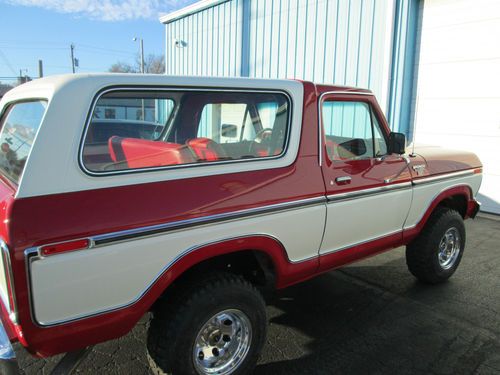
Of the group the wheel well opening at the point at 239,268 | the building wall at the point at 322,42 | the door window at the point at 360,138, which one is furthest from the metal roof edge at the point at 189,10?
the wheel well opening at the point at 239,268

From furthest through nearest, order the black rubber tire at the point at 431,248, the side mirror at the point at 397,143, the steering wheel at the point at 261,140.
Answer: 1. the black rubber tire at the point at 431,248
2. the side mirror at the point at 397,143
3. the steering wheel at the point at 261,140

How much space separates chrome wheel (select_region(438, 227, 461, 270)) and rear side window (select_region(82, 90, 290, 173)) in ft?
7.72

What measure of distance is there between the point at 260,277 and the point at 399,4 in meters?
6.10

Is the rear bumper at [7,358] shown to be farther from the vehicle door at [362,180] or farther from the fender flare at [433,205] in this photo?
the fender flare at [433,205]

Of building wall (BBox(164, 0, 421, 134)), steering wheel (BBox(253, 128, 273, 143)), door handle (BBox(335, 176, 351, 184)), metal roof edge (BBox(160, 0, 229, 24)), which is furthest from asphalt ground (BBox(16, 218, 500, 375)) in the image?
metal roof edge (BBox(160, 0, 229, 24))

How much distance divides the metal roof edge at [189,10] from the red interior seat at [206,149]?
884 centimetres

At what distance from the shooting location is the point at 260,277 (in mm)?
2699

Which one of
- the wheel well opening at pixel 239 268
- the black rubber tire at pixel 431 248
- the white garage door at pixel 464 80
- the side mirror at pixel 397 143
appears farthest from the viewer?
the white garage door at pixel 464 80

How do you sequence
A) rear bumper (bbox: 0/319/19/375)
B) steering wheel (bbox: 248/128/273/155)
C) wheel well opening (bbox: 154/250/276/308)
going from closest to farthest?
rear bumper (bbox: 0/319/19/375)
wheel well opening (bbox: 154/250/276/308)
steering wheel (bbox: 248/128/273/155)

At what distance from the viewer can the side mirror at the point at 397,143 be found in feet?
10.5

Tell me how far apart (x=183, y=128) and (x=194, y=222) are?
2.85ft

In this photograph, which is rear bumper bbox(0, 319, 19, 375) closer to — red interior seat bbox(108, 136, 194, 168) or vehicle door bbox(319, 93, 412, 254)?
red interior seat bbox(108, 136, 194, 168)

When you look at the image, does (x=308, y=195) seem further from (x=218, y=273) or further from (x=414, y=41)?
(x=414, y=41)

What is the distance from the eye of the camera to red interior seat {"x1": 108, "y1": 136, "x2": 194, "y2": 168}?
206 centimetres
